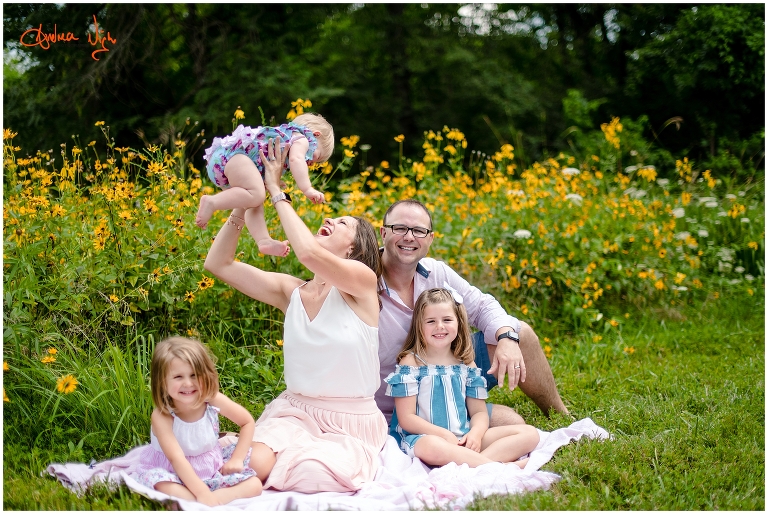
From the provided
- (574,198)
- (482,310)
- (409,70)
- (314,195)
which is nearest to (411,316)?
(482,310)

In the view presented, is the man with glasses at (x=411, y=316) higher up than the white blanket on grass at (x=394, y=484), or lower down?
higher up

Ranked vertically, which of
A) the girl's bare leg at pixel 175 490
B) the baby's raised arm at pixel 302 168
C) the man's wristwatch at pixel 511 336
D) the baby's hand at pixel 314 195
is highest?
the baby's raised arm at pixel 302 168

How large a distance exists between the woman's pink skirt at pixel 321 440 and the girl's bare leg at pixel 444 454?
0.18 meters

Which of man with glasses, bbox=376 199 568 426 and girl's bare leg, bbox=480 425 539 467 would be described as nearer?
girl's bare leg, bbox=480 425 539 467

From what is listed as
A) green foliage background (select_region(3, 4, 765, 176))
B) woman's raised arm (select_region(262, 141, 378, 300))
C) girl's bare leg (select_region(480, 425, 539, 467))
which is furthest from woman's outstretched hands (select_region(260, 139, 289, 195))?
green foliage background (select_region(3, 4, 765, 176))

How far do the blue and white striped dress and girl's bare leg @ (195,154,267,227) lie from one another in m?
0.93

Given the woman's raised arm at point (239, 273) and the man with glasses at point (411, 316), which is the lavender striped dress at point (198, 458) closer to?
the woman's raised arm at point (239, 273)

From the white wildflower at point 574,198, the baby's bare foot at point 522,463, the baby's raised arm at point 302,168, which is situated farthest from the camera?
the white wildflower at point 574,198

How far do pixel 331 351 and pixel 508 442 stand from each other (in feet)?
2.68

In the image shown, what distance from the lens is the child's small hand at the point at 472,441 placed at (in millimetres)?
2955

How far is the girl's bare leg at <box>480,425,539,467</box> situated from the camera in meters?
2.97

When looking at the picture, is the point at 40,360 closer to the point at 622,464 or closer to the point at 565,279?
the point at 622,464

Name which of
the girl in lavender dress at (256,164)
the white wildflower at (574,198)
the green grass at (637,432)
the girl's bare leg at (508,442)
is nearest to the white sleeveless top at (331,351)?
the girl in lavender dress at (256,164)

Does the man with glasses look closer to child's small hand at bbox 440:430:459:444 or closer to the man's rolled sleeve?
the man's rolled sleeve
